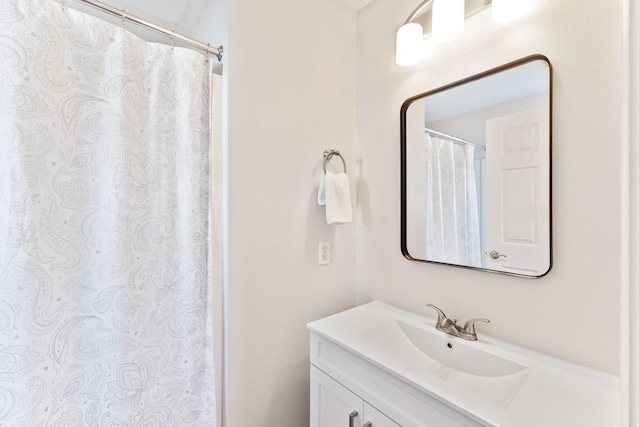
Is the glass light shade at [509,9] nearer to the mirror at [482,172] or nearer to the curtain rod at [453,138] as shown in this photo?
the mirror at [482,172]

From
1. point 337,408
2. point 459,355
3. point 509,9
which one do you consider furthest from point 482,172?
point 337,408

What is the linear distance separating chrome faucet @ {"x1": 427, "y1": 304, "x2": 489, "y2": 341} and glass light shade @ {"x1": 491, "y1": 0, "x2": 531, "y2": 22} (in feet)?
3.46

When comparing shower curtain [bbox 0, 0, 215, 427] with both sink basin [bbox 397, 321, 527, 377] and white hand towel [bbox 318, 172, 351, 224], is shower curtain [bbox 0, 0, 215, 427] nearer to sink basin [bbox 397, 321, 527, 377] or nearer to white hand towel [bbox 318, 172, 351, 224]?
white hand towel [bbox 318, 172, 351, 224]

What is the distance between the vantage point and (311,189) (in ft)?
4.55

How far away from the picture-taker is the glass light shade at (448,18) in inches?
41.8

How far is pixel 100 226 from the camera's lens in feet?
3.04

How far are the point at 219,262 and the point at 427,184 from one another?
97cm

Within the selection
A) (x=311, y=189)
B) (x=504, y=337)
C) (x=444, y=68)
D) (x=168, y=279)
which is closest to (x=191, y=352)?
(x=168, y=279)

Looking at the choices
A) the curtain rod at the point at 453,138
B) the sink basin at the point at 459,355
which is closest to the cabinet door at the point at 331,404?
the sink basin at the point at 459,355

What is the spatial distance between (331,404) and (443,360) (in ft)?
1.51

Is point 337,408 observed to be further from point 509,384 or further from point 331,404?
point 509,384

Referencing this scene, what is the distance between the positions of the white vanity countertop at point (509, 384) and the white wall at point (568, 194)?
0.07m

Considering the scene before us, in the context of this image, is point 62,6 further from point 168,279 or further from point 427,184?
point 427,184

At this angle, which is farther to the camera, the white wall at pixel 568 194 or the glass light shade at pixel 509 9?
the glass light shade at pixel 509 9
